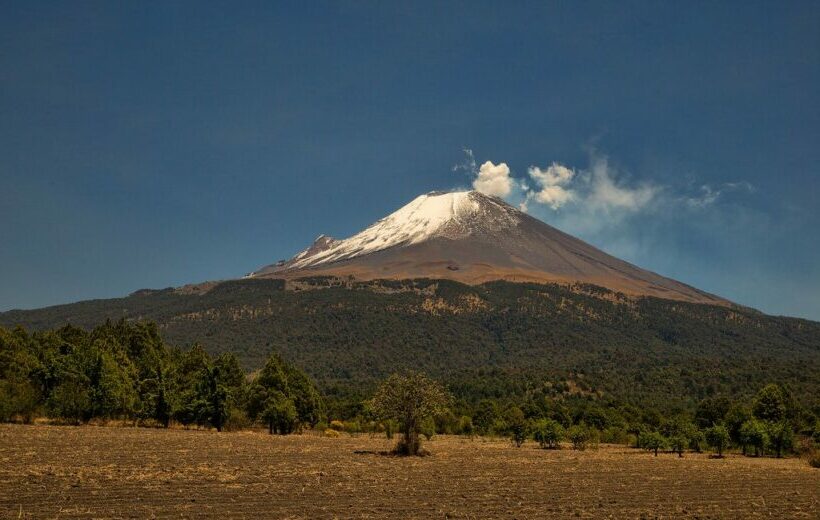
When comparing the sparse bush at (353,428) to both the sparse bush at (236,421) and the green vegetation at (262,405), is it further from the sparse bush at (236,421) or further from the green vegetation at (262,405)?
the sparse bush at (236,421)

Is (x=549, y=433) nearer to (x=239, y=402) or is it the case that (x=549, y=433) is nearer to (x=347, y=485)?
(x=239, y=402)

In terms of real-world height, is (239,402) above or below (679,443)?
above

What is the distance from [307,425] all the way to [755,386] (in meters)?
70.8

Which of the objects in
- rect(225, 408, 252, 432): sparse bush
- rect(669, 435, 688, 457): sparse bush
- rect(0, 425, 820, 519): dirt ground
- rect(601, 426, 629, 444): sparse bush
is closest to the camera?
rect(0, 425, 820, 519): dirt ground

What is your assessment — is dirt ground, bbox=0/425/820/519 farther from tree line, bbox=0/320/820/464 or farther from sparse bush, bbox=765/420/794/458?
sparse bush, bbox=765/420/794/458

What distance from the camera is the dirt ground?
22.3 meters

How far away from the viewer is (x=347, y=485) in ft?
92.0

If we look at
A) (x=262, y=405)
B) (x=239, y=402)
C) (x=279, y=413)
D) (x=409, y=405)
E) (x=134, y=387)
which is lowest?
(x=279, y=413)

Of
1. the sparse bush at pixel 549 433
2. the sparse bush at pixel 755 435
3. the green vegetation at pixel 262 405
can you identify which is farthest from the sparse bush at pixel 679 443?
the sparse bush at pixel 549 433

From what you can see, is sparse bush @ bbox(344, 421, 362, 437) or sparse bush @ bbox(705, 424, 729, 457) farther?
sparse bush @ bbox(344, 421, 362, 437)

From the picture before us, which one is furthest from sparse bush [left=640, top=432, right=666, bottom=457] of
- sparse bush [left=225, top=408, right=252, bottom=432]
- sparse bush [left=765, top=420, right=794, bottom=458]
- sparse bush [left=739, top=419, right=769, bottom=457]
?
sparse bush [left=225, top=408, right=252, bottom=432]

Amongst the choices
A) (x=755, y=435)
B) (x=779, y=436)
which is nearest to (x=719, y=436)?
(x=755, y=435)

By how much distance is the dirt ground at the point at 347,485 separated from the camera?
73.1ft

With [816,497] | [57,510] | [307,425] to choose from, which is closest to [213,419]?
[307,425]
